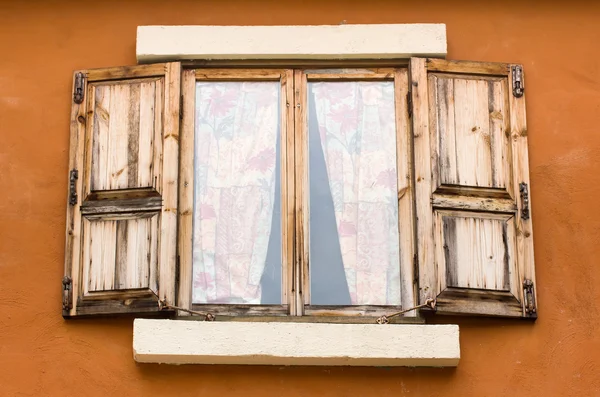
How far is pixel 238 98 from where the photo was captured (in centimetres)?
709

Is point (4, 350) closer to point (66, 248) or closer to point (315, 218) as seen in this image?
point (66, 248)

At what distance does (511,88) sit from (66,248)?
2552 mm

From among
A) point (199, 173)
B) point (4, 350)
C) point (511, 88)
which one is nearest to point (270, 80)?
point (199, 173)

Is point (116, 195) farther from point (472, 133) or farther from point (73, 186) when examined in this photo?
point (472, 133)

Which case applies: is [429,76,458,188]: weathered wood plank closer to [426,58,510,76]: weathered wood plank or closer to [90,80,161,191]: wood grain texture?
[426,58,510,76]: weathered wood plank

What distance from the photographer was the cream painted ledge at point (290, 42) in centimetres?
702

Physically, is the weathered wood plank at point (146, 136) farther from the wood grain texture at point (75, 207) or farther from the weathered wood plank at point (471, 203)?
the weathered wood plank at point (471, 203)

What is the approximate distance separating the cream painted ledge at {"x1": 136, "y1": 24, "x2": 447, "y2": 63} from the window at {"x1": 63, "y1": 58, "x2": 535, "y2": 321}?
0.09 m

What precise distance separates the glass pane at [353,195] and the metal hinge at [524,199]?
2.19 ft

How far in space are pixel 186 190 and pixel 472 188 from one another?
1.52 metres

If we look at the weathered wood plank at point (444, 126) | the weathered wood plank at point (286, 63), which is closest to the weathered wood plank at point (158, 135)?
the weathered wood plank at point (286, 63)

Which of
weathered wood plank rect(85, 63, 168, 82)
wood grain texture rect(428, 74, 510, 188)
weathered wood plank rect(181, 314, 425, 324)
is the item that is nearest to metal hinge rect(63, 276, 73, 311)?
weathered wood plank rect(181, 314, 425, 324)

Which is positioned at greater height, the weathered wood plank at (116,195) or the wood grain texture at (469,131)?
the wood grain texture at (469,131)

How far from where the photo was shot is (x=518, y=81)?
7.02m
